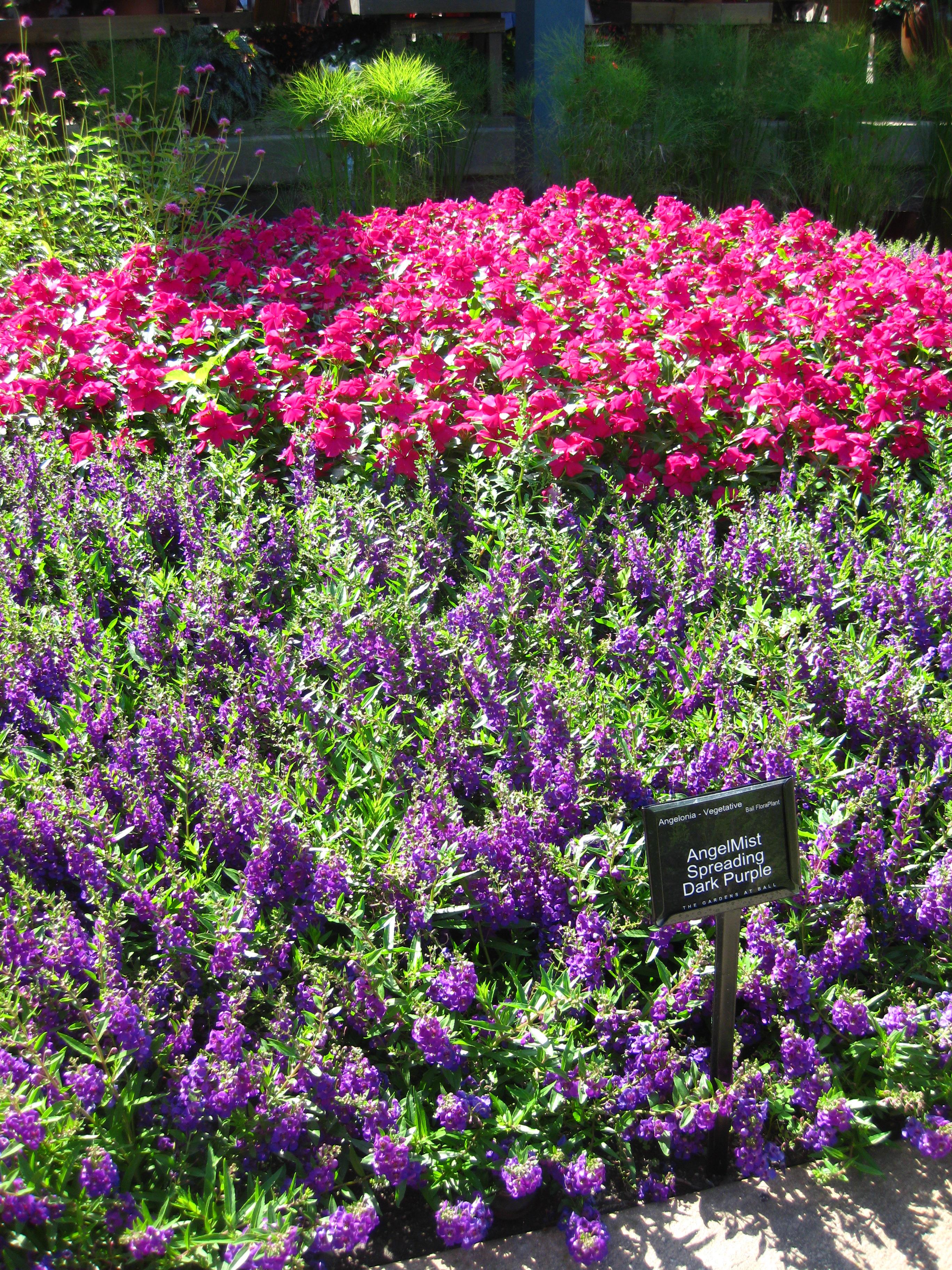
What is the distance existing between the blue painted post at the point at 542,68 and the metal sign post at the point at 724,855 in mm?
6987

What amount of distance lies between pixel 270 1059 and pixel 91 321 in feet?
10.8

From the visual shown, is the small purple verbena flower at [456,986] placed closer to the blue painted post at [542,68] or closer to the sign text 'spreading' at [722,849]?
the sign text 'spreading' at [722,849]

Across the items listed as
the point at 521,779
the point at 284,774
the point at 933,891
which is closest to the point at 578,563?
the point at 521,779

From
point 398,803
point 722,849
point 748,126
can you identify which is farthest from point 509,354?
point 748,126

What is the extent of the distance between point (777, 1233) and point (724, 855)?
741 mm

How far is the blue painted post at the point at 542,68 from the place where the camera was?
25.5ft

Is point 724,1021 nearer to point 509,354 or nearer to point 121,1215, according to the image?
point 121,1215

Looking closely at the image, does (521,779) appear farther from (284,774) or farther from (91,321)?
(91,321)

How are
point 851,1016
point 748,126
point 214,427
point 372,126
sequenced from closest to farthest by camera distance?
point 851,1016 < point 214,427 < point 372,126 < point 748,126

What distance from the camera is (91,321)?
4.23m

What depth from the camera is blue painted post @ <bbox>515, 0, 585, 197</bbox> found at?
7.77m

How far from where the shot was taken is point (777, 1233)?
191 centimetres

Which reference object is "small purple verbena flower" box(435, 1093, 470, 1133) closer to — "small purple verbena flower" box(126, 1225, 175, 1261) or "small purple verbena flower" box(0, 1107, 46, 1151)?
"small purple verbena flower" box(126, 1225, 175, 1261)

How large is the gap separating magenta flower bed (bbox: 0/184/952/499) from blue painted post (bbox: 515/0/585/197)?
11.0 feet
